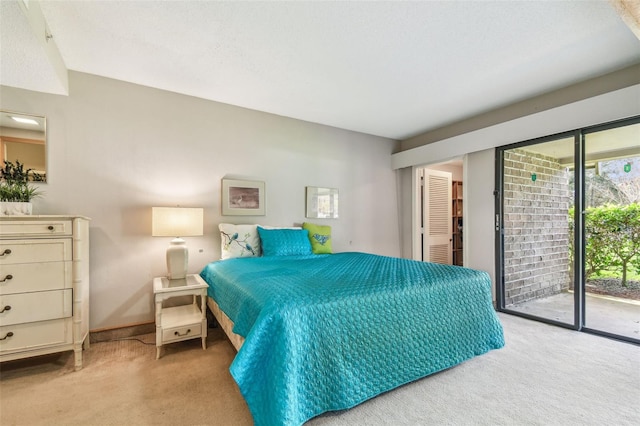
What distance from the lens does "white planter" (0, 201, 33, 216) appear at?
2.05 metres

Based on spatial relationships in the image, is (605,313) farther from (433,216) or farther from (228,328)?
(228,328)

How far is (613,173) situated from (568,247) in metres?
0.80

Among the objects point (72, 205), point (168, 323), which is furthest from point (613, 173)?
point (72, 205)

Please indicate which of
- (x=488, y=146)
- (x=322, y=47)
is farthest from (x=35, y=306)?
(x=488, y=146)

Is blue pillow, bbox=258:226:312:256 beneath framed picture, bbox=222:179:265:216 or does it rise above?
beneath

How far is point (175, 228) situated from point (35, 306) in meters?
1.02

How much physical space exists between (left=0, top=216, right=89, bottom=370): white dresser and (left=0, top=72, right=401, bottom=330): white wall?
63 centimetres

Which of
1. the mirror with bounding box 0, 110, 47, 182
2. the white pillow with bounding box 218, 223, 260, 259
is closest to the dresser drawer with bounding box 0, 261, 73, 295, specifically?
the mirror with bounding box 0, 110, 47, 182

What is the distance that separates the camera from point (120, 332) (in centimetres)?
265

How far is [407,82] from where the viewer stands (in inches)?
109

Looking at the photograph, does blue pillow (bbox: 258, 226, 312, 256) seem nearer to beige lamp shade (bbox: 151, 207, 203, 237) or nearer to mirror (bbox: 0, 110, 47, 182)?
beige lamp shade (bbox: 151, 207, 203, 237)

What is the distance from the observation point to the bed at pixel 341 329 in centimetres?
132

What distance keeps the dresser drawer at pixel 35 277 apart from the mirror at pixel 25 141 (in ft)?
3.05

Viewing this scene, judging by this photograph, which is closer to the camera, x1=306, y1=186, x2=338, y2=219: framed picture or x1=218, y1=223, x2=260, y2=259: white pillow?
x1=218, y1=223, x2=260, y2=259: white pillow
